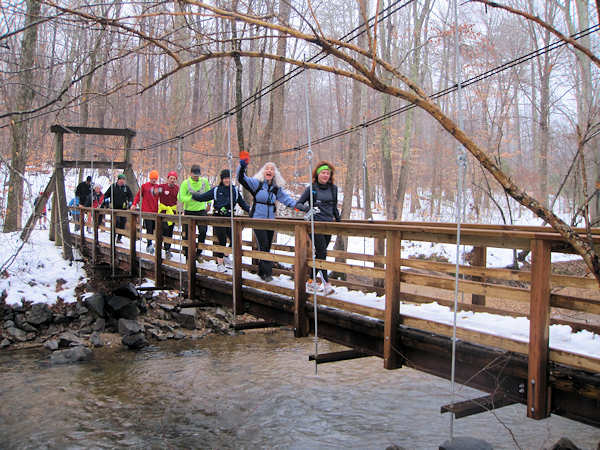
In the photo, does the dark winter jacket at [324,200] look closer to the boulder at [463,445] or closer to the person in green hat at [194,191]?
the person in green hat at [194,191]

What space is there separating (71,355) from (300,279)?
237 inches

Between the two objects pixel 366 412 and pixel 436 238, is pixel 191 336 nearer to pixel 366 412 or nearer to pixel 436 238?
pixel 366 412

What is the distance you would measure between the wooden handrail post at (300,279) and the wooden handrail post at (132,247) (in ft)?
16.2

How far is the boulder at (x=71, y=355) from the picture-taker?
9.59 meters

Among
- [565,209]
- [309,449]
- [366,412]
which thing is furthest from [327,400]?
[565,209]

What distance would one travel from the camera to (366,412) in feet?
24.7

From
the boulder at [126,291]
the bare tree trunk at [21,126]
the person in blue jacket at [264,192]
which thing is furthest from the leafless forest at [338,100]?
the boulder at [126,291]

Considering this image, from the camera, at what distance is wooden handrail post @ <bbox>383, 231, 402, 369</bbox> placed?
4547 mm

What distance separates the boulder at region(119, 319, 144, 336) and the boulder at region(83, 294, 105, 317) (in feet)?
1.73

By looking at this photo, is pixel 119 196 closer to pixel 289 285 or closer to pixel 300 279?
pixel 289 285

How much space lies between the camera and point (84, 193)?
48.1 ft

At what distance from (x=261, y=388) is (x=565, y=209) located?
31.2 metres

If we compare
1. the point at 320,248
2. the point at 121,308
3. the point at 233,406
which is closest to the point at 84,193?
the point at 121,308

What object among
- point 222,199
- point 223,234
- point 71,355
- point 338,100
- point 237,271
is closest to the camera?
point 237,271
